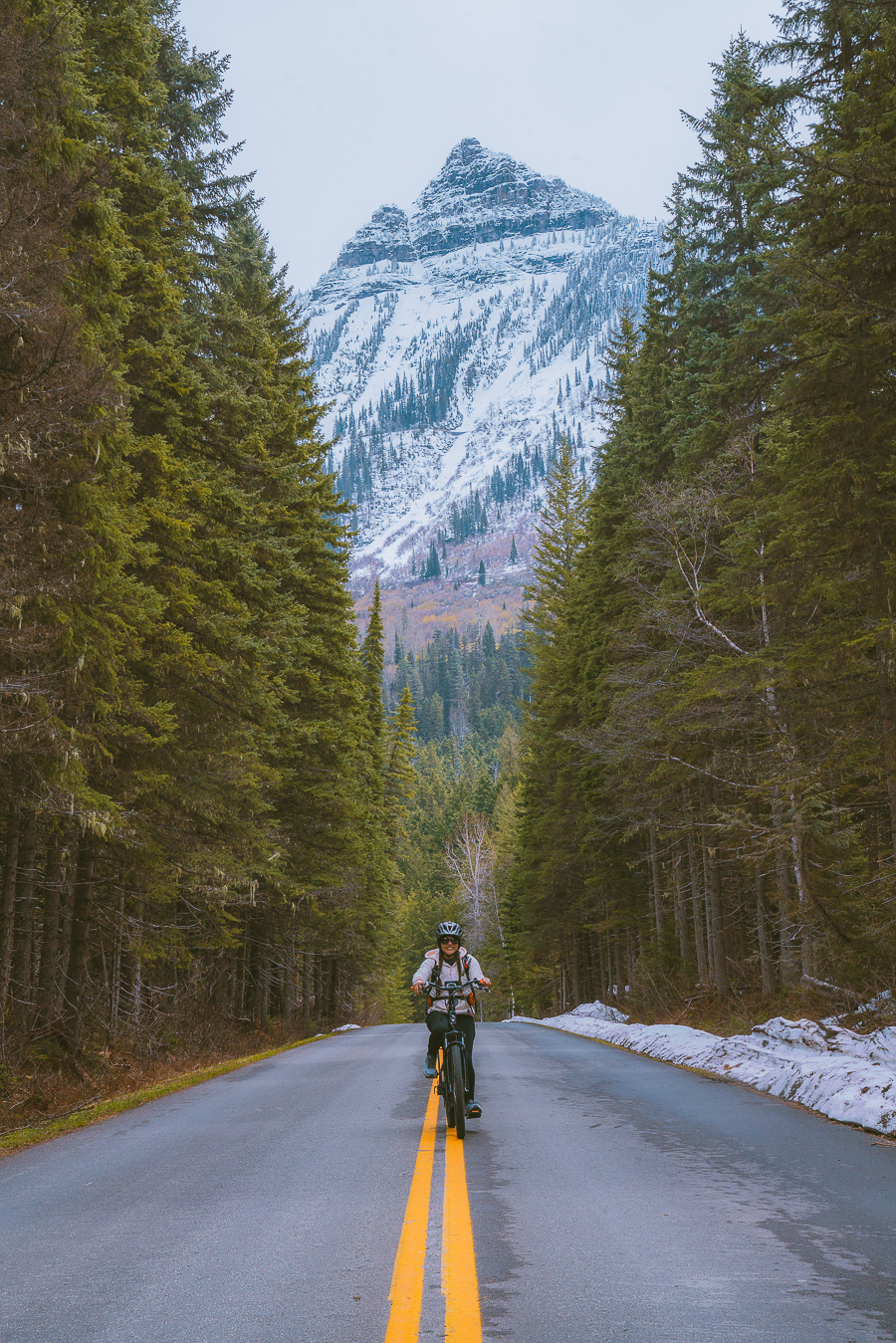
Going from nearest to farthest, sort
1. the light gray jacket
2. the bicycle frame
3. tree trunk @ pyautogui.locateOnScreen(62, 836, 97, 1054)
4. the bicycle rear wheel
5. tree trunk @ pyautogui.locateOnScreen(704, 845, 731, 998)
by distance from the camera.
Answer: the bicycle rear wheel, the bicycle frame, the light gray jacket, tree trunk @ pyautogui.locateOnScreen(62, 836, 97, 1054), tree trunk @ pyautogui.locateOnScreen(704, 845, 731, 998)

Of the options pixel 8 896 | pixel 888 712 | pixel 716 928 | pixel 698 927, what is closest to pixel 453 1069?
pixel 8 896

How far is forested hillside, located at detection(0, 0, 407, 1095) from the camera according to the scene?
9.55 m

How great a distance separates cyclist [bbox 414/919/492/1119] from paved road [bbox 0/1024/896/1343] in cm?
53

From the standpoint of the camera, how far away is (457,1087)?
329 inches

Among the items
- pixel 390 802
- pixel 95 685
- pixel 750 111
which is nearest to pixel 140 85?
pixel 95 685

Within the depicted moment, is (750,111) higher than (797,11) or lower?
higher

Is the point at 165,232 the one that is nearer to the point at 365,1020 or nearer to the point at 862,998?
the point at 862,998

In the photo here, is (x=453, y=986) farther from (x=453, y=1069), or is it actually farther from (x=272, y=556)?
(x=272, y=556)

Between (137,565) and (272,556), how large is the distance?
18.6ft

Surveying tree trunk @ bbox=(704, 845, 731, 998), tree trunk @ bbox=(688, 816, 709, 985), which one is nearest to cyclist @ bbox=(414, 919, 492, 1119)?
tree trunk @ bbox=(704, 845, 731, 998)

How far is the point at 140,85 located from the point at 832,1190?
54.1 feet

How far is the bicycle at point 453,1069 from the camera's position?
8.23 m

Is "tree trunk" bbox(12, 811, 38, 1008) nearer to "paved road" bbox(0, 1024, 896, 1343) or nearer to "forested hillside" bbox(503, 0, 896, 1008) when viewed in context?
"paved road" bbox(0, 1024, 896, 1343)

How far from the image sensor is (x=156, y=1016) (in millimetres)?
16328
